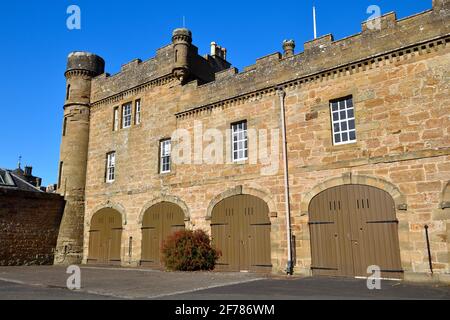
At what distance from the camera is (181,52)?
1800 cm

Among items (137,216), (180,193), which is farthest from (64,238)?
(180,193)

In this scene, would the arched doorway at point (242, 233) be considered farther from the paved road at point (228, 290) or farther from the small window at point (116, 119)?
the small window at point (116, 119)

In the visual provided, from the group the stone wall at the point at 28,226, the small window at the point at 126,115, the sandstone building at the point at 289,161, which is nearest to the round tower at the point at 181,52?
the sandstone building at the point at 289,161

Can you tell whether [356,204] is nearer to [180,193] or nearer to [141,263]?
[180,193]

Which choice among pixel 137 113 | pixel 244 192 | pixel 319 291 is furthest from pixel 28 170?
pixel 319 291

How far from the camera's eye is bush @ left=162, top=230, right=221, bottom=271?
14.5 m

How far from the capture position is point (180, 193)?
16.9m

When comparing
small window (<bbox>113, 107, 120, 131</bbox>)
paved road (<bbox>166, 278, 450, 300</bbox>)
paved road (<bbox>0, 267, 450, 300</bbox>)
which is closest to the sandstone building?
small window (<bbox>113, 107, 120, 131</bbox>)

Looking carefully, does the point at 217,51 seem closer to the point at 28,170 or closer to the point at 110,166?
the point at 110,166

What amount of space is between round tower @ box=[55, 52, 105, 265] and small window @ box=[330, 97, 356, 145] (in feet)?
46.4

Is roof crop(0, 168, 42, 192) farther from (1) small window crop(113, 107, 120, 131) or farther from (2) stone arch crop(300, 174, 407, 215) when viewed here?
(2) stone arch crop(300, 174, 407, 215)

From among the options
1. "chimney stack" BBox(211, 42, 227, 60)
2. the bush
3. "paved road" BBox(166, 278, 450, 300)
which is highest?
"chimney stack" BBox(211, 42, 227, 60)

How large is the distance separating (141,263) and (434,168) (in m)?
12.5
